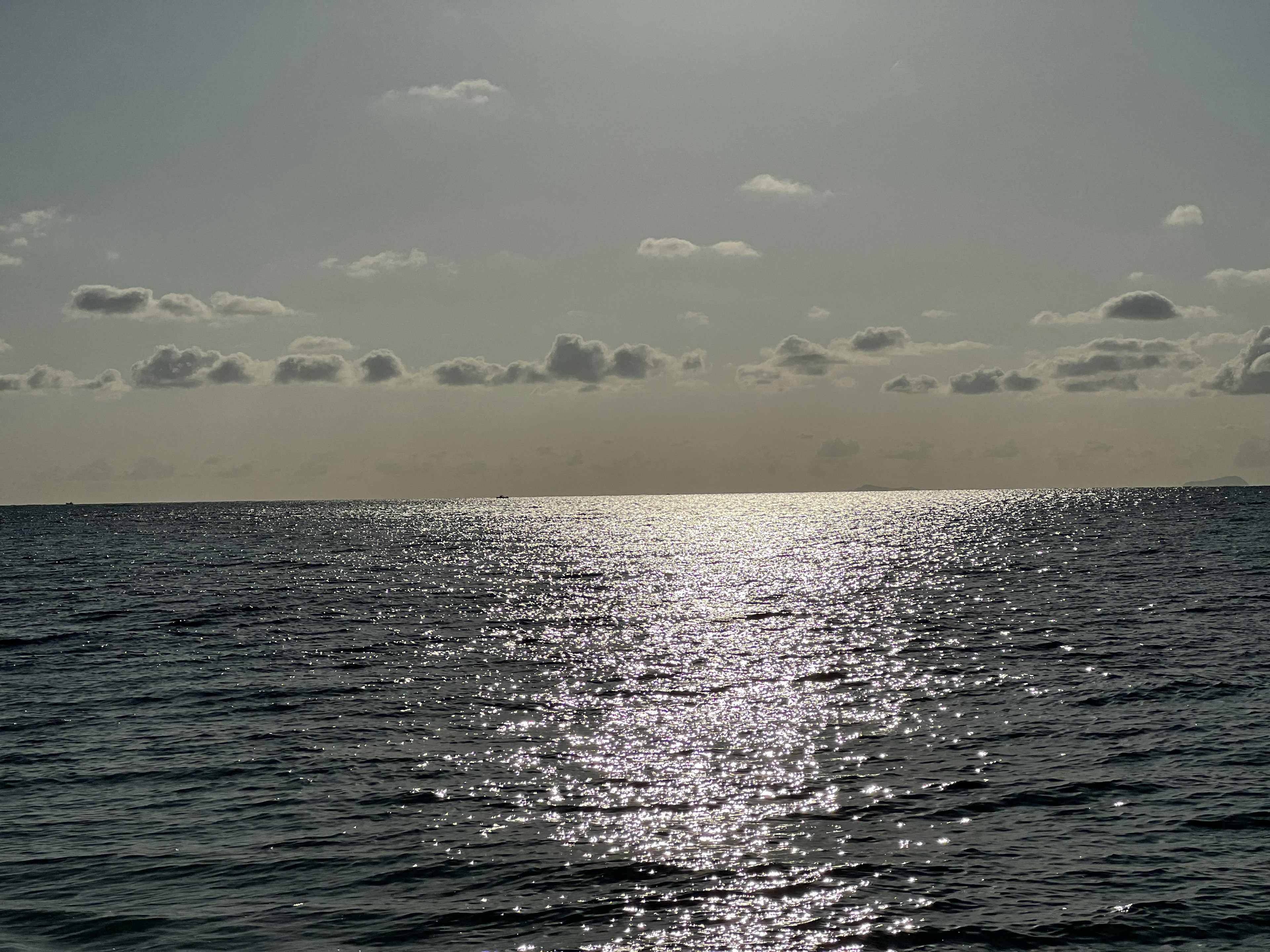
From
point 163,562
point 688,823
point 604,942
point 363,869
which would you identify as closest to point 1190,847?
point 688,823

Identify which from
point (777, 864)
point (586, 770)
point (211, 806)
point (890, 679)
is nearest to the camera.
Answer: point (777, 864)

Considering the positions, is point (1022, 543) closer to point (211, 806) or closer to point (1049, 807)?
point (1049, 807)

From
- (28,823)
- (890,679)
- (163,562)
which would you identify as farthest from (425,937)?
(163,562)

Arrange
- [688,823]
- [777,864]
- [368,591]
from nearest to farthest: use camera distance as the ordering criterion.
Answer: [777,864], [688,823], [368,591]

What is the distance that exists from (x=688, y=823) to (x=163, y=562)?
106951 mm

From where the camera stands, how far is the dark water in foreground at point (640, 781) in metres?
18.8

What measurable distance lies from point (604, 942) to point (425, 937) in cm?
337

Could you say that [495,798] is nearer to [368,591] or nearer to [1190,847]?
[1190,847]

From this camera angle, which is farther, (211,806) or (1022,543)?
(1022,543)

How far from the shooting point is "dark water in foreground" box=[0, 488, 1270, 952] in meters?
18.8

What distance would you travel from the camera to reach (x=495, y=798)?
86.2 feet

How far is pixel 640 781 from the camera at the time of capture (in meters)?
27.6

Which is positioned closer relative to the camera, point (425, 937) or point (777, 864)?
point (425, 937)

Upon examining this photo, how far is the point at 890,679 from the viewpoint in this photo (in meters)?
42.6
